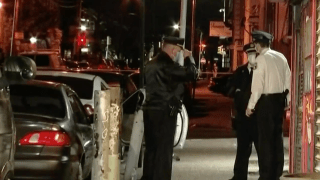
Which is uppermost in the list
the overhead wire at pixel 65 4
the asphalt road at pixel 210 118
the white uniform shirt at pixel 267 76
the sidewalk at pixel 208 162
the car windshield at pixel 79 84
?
the overhead wire at pixel 65 4

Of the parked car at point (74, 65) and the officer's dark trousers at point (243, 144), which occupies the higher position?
the parked car at point (74, 65)

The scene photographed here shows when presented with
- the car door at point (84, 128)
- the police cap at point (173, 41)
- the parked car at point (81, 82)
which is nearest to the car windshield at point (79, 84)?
the parked car at point (81, 82)

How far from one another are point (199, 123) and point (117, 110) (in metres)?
19.1

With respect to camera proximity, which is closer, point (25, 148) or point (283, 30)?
point (25, 148)

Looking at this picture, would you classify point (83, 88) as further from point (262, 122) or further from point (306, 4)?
point (306, 4)

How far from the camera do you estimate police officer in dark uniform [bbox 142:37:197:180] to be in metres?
9.18

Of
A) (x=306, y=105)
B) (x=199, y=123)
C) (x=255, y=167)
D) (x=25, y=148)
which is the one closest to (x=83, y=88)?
(x=255, y=167)

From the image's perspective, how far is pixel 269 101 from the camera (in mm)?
9102

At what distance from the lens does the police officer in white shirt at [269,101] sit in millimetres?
9078

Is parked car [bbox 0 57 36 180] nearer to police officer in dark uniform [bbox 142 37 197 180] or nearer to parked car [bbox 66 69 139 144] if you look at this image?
police officer in dark uniform [bbox 142 37 197 180]

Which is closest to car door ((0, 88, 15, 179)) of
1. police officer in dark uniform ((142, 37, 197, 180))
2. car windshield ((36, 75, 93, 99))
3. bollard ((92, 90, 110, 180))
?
bollard ((92, 90, 110, 180))

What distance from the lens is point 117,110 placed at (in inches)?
281

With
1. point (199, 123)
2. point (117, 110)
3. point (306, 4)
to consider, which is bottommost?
point (199, 123)

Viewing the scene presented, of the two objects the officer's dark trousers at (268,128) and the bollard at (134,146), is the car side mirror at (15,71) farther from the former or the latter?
the bollard at (134,146)
